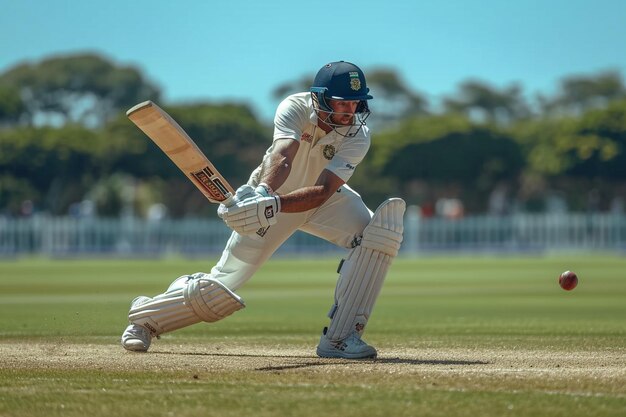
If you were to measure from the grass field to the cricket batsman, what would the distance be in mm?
295

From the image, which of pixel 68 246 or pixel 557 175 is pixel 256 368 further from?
A: pixel 557 175

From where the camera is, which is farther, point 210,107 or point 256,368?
point 210,107

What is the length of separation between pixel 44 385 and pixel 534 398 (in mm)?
2672

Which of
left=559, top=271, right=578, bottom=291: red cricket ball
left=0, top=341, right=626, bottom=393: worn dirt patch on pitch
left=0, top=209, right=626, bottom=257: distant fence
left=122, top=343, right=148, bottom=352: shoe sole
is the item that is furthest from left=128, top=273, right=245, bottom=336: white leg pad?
left=0, top=209, right=626, bottom=257: distant fence

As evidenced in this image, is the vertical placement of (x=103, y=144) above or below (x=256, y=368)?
above

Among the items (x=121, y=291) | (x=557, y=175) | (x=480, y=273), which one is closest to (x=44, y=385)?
(x=121, y=291)

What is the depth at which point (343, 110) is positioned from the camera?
9047 millimetres

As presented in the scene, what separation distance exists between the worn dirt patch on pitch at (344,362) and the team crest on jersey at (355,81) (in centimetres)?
184

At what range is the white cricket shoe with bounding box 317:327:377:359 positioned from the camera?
906cm

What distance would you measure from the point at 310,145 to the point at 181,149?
1054 millimetres

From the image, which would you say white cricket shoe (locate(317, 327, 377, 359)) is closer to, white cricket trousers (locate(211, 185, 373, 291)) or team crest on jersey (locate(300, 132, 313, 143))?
white cricket trousers (locate(211, 185, 373, 291))

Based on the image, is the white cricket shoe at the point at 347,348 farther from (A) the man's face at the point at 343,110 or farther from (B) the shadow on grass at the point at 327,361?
(A) the man's face at the point at 343,110

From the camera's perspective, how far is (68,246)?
191 feet

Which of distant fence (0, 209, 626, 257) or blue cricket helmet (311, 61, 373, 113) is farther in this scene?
distant fence (0, 209, 626, 257)
